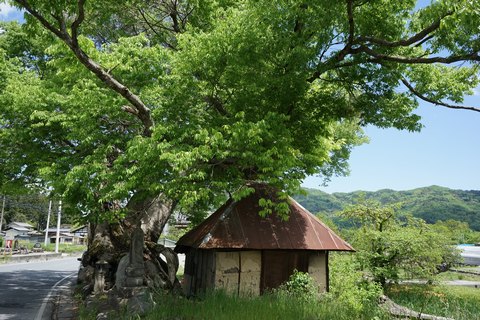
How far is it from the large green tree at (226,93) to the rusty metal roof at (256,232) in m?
0.99

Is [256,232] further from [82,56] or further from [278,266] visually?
[82,56]

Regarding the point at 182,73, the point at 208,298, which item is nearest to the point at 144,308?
the point at 208,298

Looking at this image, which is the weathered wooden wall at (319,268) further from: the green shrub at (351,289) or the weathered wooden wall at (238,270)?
the green shrub at (351,289)

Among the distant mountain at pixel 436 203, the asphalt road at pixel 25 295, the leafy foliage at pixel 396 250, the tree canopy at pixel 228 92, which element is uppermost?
the distant mountain at pixel 436 203

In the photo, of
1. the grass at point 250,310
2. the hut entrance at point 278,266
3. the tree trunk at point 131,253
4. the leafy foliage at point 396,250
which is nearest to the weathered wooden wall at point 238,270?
the hut entrance at point 278,266

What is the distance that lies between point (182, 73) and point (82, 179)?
4.33 meters

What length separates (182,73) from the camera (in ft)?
42.0

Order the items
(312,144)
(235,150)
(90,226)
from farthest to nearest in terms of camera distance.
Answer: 1. (90,226)
2. (312,144)
3. (235,150)

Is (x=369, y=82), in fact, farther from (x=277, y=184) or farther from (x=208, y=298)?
(x=208, y=298)

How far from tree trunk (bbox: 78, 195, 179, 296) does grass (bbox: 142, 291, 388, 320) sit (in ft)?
11.6

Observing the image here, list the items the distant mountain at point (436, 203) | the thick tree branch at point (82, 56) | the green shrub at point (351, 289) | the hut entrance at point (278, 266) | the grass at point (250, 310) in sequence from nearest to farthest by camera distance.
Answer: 1. the grass at point (250, 310)
2. the green shrub at point (351, 289)
3. the thick tree branch at point (82, 56)
4. the hut entrance at point (278, 266)
5. the distant mountain at point (436, 203)

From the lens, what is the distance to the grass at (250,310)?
827 cm

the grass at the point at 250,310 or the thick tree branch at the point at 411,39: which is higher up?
the thick tree branch at the point at 411,39

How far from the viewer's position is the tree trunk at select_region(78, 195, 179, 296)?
1436cm
